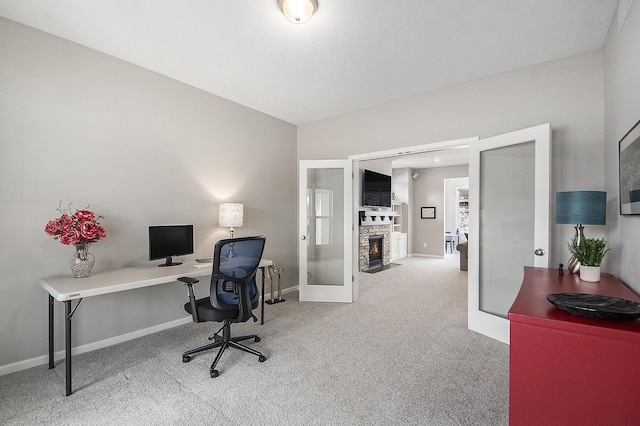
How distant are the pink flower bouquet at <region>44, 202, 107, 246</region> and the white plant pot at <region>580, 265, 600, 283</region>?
3725mm

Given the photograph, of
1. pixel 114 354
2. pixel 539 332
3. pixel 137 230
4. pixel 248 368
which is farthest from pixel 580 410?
pixel 137 230

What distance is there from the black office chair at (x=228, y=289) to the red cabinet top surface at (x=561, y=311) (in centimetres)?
190

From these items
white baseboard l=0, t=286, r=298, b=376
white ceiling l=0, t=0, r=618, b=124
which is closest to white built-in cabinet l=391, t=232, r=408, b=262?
white ceiling l=0, t=0, r=618, b=124

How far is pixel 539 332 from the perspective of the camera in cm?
114

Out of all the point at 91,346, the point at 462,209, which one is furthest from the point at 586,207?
the point at 462,209

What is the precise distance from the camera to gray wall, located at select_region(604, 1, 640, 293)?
177 cm

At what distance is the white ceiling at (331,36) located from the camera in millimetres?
2158

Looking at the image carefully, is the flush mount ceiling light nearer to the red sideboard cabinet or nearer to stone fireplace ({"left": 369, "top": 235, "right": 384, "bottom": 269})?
the red sideboard cabinet

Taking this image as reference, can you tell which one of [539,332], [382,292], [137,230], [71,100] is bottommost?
[382,292]

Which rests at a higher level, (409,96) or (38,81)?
(409,96)

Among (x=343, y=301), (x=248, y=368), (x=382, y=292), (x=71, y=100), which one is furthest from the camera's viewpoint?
(x=382, y=292)

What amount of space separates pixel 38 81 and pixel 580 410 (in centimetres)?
400

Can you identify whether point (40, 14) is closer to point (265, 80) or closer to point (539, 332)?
point (265, 80)

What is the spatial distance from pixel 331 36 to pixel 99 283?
8.91ft
